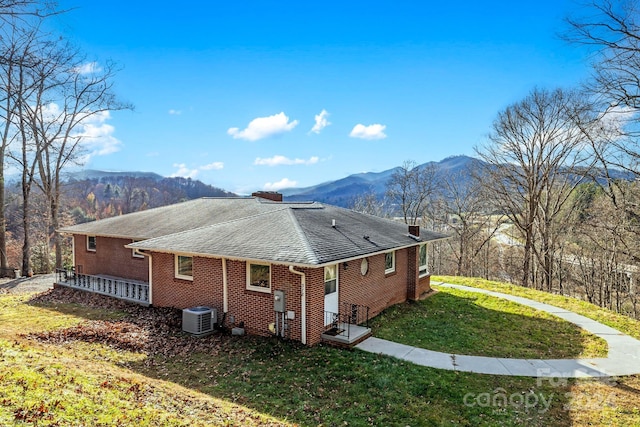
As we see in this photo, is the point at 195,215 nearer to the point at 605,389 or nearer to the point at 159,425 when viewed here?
the point at 159,425

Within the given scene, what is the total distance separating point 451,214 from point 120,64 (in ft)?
94.1

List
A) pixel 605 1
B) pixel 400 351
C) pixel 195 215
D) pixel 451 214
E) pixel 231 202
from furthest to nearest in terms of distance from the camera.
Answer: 1. pixel 451 214
2. pixel 231 202
3. pixel 195 215
4. pixel 605 1
5. pixel 400 351

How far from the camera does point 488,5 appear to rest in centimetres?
1512

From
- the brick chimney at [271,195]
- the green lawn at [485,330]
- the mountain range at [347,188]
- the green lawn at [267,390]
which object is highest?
the mountain range at [347,188]

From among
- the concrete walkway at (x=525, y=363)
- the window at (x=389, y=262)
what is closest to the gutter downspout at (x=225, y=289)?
the concrete walkway at (x=525, y=363)

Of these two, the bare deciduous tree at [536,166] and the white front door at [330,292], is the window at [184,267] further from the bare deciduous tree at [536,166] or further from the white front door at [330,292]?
the bare deciduous tree at [536,166]

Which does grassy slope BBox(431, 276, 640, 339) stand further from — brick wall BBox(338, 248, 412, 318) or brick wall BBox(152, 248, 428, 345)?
brick wall BBox(152, 248, 428, 345)

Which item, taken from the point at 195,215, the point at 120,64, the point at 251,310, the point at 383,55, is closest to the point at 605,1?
the point at 383,55

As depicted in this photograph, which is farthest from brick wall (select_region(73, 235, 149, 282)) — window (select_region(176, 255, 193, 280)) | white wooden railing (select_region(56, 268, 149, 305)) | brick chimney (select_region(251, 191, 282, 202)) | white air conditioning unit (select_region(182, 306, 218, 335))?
brick chimney (select_region(251, 191, 282, 202))

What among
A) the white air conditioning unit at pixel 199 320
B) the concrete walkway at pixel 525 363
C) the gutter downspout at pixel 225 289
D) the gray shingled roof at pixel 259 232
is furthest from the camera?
the gutter downspout at pixel 225 289

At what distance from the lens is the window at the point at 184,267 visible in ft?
38.9

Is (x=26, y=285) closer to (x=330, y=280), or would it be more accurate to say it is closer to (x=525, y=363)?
(x=330, y=280)

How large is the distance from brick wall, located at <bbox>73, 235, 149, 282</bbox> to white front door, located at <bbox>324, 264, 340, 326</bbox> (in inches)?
355

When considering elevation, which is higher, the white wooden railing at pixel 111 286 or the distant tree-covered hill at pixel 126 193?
the distant tree-covered hill at pixel 126 193
